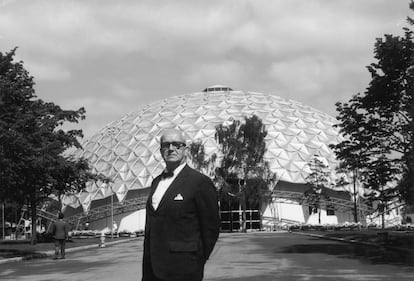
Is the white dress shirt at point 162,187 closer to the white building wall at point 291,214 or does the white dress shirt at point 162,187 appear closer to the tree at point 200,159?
the tree at point 200,159

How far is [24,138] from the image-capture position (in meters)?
26.6

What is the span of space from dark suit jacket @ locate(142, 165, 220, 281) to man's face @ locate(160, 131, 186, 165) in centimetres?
20

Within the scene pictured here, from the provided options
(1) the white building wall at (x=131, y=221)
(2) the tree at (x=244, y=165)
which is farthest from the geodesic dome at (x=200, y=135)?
(2) the tree at (x=244, y=165)

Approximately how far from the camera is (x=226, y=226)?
246 ft

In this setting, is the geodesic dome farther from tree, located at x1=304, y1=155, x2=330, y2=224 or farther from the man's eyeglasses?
the man's eyeglasses

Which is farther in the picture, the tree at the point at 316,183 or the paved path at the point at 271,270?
the tree at the point at 316,183

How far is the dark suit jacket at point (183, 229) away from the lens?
4.90 metres

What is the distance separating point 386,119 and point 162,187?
20018 millimetres

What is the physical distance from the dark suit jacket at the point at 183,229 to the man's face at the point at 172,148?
0.20m

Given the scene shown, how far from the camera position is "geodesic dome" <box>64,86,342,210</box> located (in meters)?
72.2

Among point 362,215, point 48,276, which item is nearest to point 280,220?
point 362,215

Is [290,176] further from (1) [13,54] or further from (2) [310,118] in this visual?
(1) [13,54]

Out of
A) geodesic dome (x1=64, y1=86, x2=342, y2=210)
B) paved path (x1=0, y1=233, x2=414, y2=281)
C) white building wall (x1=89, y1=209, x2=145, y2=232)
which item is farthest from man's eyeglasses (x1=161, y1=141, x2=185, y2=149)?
white building wall (x1=89, y1=209, x2=145, y2=232)

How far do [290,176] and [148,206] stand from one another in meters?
66.2
